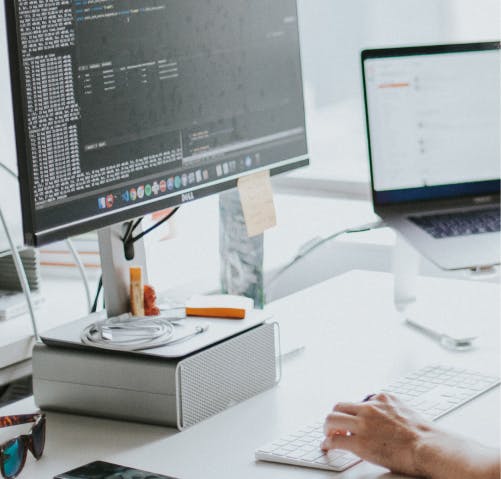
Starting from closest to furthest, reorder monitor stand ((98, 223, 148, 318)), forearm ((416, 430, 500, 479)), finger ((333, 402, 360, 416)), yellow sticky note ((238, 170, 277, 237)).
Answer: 1. forearm ((416, 430, 500, 479))
2. finger ((333, 402, 360, 416))
3. monitor stand ((98, 223, 148, 318))
4. yellow sticky note ((238, 170, 277, 237))

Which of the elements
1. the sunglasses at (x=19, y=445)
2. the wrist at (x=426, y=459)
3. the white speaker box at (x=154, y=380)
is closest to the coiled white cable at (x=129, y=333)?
the white speaker box at (x=154, y=380)

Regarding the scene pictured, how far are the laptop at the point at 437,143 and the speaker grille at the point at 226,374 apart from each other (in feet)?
1.67

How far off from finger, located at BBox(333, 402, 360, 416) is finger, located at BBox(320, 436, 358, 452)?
0.16 ft

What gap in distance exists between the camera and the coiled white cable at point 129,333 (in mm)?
1324

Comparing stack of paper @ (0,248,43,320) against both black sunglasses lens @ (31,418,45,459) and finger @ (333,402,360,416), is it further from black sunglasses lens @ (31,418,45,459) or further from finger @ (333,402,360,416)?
finger @ (333,402,360,416)

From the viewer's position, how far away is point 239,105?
1532 mm

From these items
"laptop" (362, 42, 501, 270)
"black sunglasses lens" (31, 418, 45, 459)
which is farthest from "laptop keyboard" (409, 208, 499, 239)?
"black sunglasses lens" (31, 418, 45, 459)

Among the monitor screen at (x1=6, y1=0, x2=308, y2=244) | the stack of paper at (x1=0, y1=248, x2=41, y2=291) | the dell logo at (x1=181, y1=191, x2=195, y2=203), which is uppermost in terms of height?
the monitor screen at (x1=6, y1=0, x2=308, y2=244)

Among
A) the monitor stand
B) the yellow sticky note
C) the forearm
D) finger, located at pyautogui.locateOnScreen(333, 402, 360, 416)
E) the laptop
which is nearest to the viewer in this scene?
the forearm

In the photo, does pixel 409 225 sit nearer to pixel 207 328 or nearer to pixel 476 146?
pixel 476 146

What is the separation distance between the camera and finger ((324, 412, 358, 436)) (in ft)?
4.03

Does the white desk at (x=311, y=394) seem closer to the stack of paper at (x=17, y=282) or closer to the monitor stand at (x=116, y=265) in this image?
the monitor stand at (x=116, y=265)

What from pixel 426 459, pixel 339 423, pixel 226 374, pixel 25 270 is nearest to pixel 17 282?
pixel 25 270

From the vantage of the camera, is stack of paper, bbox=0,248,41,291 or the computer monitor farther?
stack of paper, bbox=0,248,41,291
